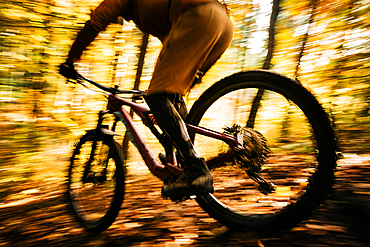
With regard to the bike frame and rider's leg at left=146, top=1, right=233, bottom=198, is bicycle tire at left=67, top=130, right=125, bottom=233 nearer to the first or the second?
the bike frame

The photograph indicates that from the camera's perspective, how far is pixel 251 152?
1.52 m

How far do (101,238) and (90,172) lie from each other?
21.8 inches

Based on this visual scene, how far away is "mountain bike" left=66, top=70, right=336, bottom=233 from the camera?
1341 millimetres

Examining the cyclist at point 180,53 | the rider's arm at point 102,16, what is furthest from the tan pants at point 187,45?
the rider's arm at point 102,16

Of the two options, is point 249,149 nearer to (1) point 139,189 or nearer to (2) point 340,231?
(2) point 340,231

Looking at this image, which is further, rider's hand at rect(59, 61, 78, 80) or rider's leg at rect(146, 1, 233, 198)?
rider's hand at rect(59, 61, 78, 80)

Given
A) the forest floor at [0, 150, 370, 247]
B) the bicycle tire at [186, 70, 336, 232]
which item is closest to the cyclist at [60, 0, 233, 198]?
the bicycle tire at [186, 70, 336, 232]

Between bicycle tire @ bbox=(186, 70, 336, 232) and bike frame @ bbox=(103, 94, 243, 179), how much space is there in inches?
6.9

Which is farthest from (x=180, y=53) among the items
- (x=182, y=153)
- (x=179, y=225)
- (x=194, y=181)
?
(x=179, y=225)

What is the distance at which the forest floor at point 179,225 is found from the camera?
1.40 meters

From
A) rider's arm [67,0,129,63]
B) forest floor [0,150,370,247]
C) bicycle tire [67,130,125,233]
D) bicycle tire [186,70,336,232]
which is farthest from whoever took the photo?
bicycle tire [67,130,125,233]

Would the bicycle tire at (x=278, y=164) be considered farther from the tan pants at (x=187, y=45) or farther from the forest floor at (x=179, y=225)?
the tan pants at (x=187, y=45)

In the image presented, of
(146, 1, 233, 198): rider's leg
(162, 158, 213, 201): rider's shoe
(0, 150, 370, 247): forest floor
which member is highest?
(146, 1, 233, 198): rider's leg

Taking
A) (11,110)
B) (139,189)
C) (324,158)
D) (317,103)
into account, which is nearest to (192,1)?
(317,103)
